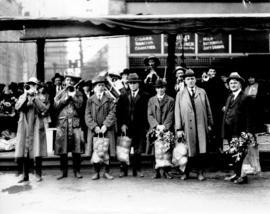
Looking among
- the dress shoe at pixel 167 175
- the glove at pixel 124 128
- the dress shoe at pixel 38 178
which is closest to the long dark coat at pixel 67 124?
the dress shoe at pixel 38 178

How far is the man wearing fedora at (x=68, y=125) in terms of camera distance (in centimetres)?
827

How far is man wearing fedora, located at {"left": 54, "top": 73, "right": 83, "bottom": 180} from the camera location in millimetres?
8266

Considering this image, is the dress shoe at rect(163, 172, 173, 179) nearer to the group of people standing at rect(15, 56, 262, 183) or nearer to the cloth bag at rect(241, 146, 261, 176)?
the group of people standing at rect(15, 56, 262, 183)

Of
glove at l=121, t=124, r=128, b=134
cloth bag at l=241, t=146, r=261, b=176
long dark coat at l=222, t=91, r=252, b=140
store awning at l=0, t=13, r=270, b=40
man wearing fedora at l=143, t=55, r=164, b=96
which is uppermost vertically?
store awning at l=0, t=13, r=270, b=40

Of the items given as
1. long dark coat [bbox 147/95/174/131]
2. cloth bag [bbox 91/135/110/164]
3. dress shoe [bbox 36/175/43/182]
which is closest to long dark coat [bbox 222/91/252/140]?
long dark coat [bbox 147/95/174/131]

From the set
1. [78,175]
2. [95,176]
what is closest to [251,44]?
[95,176]

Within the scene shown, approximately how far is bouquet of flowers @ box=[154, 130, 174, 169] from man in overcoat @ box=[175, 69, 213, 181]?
0.62ft

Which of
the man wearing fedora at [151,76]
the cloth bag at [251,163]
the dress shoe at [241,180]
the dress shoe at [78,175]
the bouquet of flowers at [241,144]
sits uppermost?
the man wearing fedora at [151,76]

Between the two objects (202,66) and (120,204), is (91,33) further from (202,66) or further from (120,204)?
(202,66)

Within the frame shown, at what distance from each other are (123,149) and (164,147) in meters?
0.80

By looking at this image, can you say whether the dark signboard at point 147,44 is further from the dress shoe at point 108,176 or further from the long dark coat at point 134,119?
the dress shoe at point 108,176

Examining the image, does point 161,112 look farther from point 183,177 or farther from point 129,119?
point 183,177

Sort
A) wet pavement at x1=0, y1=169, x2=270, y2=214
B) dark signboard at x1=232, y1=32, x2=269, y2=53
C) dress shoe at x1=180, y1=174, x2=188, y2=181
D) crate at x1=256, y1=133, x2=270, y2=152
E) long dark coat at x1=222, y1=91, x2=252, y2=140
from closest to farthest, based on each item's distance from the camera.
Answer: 1. wet pavement at x1=0, y1=169, x2=270, y2=214
2. long dark coat at x1=222, y1=91, x2=252, y2=140
3. dress shoe at x1=180, y1=174, x2=188, y2=181
4. crate at x1=256, y1=133, x2=270, y2=152
5. dark signboard at x1=232, y1=32, x2=269, y2=53

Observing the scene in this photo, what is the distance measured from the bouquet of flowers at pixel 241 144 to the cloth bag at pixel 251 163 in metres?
0.09
